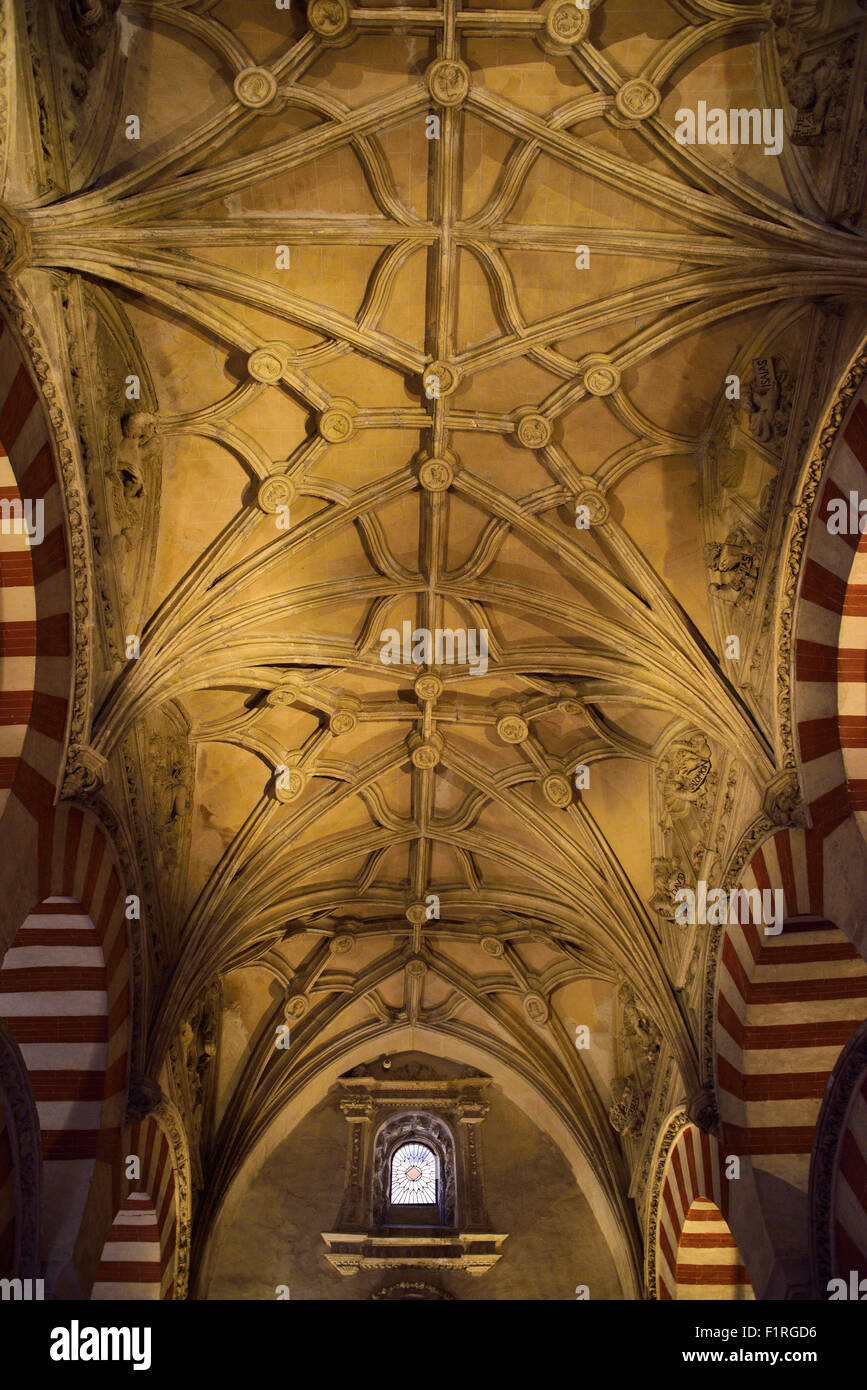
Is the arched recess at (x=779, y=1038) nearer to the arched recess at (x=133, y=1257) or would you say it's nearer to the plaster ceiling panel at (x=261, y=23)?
the arched recess at (x=133, y=1257)

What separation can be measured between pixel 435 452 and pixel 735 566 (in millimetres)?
3291

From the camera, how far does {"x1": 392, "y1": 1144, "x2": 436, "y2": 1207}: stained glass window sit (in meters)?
16.5

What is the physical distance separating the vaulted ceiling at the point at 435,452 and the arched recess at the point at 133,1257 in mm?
2240

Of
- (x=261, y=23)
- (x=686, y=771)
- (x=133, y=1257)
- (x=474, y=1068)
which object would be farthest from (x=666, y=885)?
(x=261, y=23)

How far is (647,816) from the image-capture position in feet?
45.3

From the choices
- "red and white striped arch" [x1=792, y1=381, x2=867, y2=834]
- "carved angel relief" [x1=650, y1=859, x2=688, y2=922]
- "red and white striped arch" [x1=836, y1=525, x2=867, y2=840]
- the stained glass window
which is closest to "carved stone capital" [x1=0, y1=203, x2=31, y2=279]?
"red and white striped arch" [x1=792, y1=381, x2=867, y2=834]

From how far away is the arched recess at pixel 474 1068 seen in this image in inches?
594

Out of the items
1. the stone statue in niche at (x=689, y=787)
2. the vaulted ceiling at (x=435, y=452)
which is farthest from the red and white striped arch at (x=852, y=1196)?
the stone statue in niche at (x=689, y=787)

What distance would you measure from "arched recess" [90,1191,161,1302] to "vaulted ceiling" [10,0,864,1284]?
2240 mm

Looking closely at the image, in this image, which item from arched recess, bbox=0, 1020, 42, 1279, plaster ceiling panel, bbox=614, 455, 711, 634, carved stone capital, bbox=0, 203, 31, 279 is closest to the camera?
carved stone capital, bbox=0, 203, 31, 279

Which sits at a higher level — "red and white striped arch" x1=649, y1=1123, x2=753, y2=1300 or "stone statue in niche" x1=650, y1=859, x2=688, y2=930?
"stone statue in niche" x1=650, y1=859, x2=688, y2=930

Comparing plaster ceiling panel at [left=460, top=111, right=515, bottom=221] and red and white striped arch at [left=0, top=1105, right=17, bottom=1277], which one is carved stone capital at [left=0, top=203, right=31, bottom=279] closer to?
plaster ceiling panel at [left=460, top=111, right=515, bottom=221]
